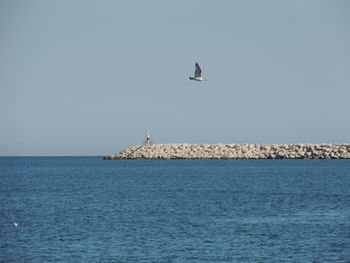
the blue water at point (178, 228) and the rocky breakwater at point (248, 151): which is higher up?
the rocky breakwater at point (248, 151)

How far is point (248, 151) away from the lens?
5551 inches

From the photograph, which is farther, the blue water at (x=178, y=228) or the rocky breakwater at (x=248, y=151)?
the rocky breakwater at (x=248, y=151)

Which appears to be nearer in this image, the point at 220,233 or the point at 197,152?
the point at 220,233

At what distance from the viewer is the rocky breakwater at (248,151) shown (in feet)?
430

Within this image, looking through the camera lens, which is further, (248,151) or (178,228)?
(248,151)

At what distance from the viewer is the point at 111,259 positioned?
75.9ft

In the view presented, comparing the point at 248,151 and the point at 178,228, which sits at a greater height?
the point at 248,151

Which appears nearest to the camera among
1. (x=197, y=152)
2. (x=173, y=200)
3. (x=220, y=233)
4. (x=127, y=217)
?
(x=220, y=233)

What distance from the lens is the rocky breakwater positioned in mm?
131000

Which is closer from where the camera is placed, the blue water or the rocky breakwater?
the blue water

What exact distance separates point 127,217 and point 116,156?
13559 cm

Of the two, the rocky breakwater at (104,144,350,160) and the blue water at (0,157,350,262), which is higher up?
the rocky breakwater at (104,144,350,160)

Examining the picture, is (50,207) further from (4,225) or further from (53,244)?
(53,244)

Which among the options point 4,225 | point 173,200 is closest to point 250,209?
point 173,200
